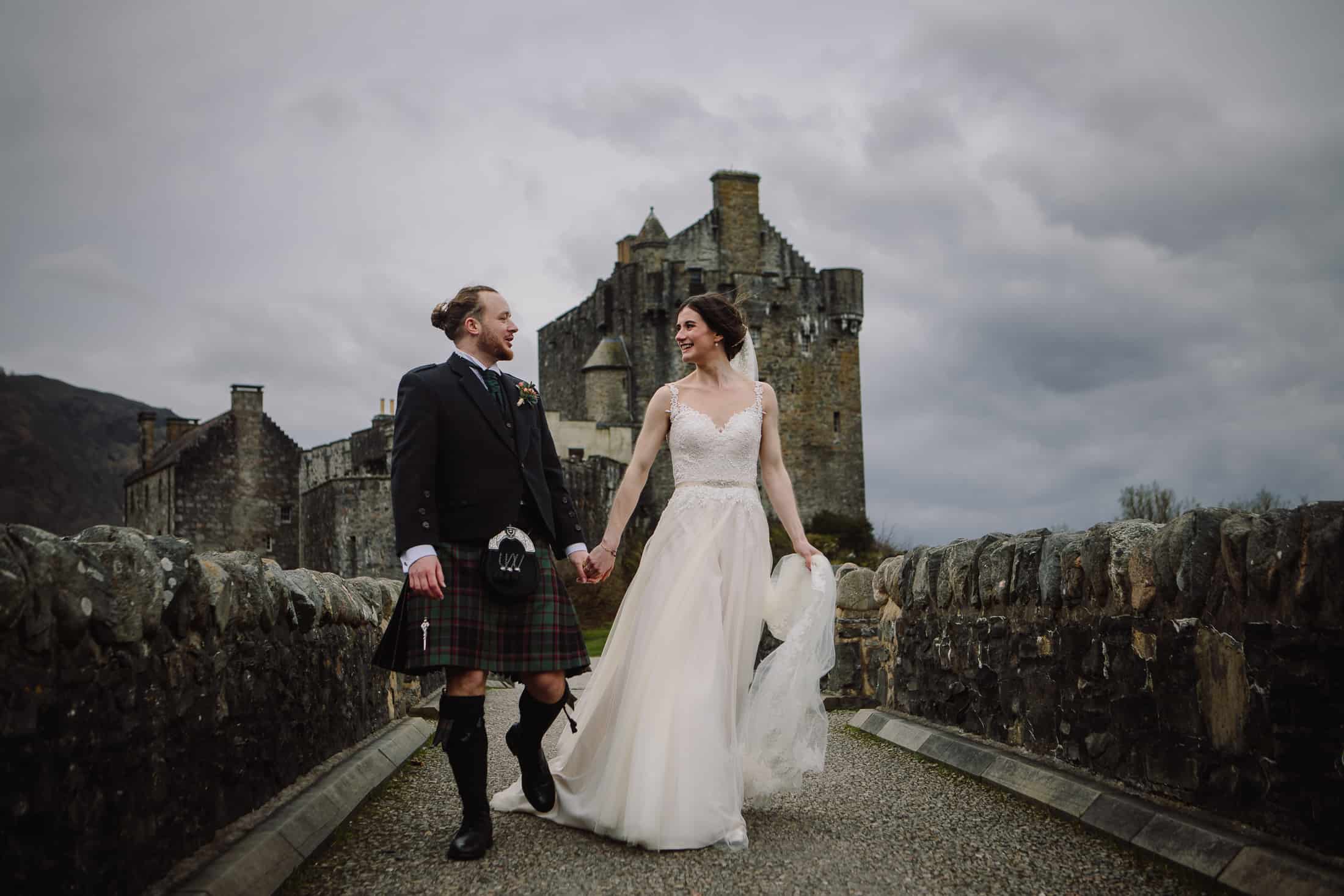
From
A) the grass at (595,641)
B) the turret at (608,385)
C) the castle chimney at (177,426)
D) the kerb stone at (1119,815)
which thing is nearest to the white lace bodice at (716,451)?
the kerb stone at (1119,815)

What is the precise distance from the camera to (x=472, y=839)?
3893mm

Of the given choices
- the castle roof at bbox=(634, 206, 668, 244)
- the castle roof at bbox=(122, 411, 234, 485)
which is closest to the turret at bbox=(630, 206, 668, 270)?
the castle roof at bbox=(634, 206, 668, 244)

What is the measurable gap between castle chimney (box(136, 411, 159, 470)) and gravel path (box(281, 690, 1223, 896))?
59.0m

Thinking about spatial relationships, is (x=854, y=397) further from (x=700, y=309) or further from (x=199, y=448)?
(x=700, y=309)

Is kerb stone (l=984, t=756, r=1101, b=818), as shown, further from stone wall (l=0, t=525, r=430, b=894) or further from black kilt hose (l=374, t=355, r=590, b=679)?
stone wall (l=0, t=525, r=430, b=894)

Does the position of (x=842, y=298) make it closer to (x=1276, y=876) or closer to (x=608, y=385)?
(x=608, y=385)

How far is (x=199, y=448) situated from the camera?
5091cm

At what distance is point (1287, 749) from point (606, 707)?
238cm

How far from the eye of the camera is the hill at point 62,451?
181 feet

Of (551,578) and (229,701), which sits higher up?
(551,578)

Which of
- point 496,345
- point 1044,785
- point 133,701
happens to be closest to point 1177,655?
point 1044,785

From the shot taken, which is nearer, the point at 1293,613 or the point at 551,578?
the point at 1293,613

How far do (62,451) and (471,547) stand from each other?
67330 mm

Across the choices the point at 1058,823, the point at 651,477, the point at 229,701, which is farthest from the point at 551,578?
the point at 651,477
